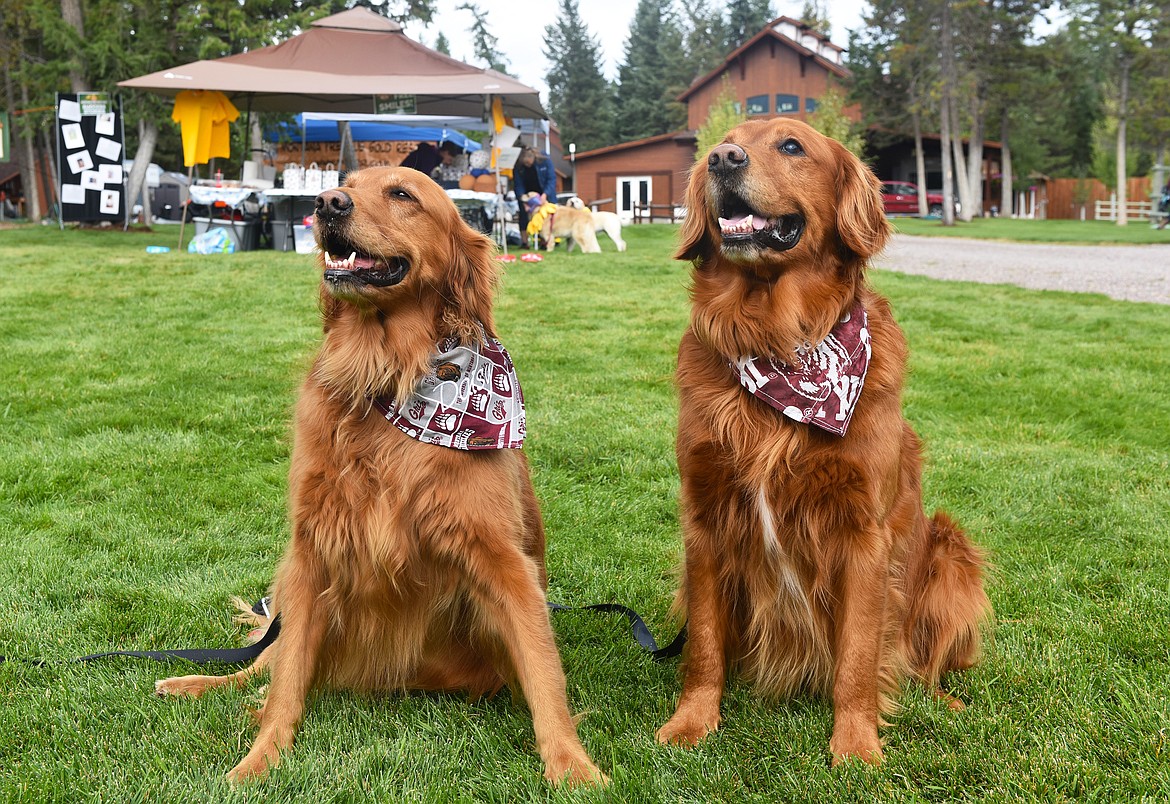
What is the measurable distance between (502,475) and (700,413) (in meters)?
0.55

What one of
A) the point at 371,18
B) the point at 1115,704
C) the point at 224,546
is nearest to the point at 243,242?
the point at 371,18

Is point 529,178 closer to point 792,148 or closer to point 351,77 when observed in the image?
point 351,77

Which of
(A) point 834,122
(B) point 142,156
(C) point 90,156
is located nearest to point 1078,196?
(A) point 834,122

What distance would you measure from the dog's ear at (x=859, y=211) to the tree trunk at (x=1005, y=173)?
43899mm

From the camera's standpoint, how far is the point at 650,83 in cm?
5906

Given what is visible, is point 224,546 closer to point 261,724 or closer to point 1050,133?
point 261,724

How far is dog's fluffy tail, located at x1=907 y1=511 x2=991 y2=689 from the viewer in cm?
260

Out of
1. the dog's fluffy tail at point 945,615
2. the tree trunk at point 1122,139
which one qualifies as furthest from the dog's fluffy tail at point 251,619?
the tree trunk at point 1122,139

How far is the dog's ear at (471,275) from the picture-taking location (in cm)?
249

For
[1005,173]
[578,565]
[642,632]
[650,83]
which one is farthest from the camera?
[650,83]

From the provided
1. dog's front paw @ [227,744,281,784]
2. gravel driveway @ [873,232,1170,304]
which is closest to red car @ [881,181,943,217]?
gravel driveway @ [873,232,1170,304]

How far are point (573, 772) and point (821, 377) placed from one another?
114 centimetres

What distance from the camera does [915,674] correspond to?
8.61 ft

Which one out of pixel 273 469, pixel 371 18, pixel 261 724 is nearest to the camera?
pixel 261 724
